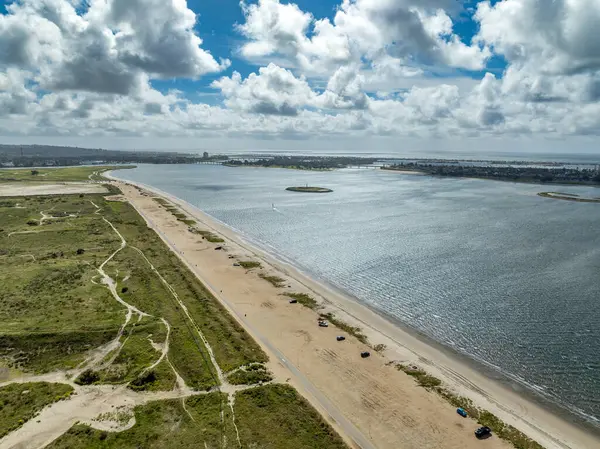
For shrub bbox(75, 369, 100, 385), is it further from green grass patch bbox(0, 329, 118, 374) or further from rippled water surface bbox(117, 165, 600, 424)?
rippled water surface bbox(117, 165, 600, 424)

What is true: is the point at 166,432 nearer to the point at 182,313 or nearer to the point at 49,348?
the point at 49,348

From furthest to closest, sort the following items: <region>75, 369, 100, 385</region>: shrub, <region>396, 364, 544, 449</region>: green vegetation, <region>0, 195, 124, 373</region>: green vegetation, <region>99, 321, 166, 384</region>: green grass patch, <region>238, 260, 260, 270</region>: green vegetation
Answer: <region>238, 260, 260, 270</region>: green vegetation → <region>0, 195, 124, 373</region>: green vegetation → <region>99, 321, 166, 384</region>: green grass patch → <region>75, 369, 100, 385</region>: shrub → <region>396, 364, 544, 449</region>: green vegetation

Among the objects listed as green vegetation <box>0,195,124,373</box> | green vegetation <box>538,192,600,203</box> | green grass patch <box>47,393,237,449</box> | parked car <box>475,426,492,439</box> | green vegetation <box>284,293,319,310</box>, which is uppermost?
green vegetation <box>538,192,600,203</box>

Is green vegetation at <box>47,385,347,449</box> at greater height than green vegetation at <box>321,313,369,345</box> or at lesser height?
greater

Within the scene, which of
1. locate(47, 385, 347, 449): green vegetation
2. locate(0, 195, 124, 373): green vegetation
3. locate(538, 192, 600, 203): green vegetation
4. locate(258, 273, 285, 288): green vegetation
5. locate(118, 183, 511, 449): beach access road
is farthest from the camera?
locate(538, 192, 600, 203): green vegetation

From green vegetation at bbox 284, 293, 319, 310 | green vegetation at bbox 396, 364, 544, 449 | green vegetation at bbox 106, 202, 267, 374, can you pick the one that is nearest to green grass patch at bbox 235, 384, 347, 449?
green vegetation at bbox 106, 202, 267, 374

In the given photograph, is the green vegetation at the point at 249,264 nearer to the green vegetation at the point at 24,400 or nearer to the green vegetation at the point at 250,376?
the green vegetation at the point at 250,376

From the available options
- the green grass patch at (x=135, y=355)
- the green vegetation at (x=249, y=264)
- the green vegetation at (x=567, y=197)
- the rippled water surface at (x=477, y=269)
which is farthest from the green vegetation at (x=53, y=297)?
the green vegetation at (x=567, y=197)

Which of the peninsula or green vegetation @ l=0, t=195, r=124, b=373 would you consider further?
green vegetation @ l=0, t=195, r=124, b=373

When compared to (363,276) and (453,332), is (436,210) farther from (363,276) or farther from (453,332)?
(453,332)
